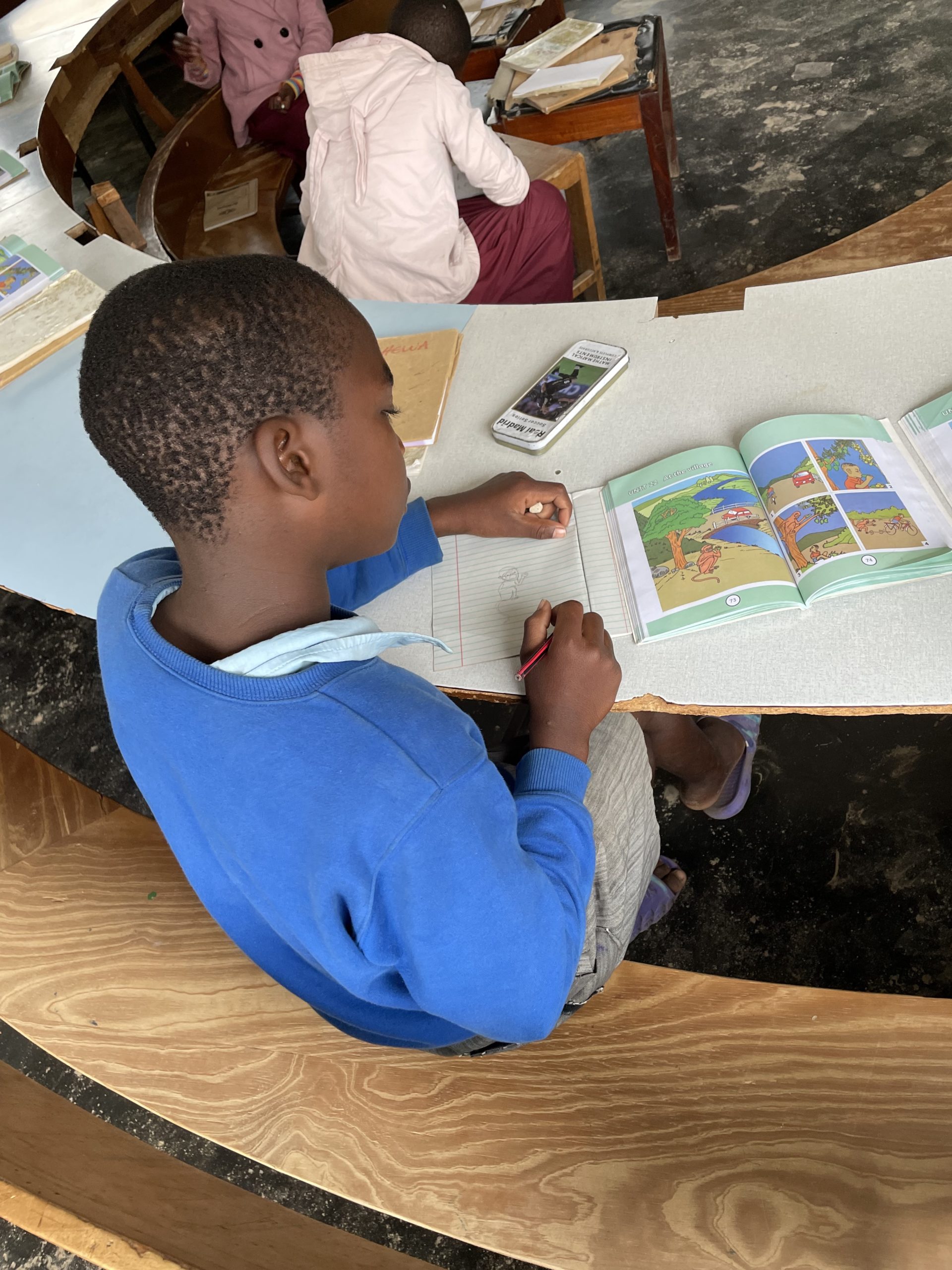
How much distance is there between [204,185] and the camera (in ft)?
11.3

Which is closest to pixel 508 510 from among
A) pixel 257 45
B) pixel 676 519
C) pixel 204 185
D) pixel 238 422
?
pixel 676 519

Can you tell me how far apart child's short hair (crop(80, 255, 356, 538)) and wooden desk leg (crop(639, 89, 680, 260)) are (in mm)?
2461

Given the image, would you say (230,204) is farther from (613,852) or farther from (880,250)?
(613,852)

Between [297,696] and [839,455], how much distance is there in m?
0.80

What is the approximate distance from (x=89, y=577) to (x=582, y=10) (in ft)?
15.3

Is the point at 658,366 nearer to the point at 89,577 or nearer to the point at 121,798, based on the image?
the point at 89,577

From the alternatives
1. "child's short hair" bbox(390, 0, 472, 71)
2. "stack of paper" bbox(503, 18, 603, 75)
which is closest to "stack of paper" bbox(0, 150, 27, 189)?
"child's short hair" bbox(390, 0, 472, 71)

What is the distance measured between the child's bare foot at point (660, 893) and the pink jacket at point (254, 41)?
3259 mm

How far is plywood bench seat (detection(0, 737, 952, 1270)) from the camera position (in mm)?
981

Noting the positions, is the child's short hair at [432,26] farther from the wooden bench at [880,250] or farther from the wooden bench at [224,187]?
the wooden bench at [880,250]

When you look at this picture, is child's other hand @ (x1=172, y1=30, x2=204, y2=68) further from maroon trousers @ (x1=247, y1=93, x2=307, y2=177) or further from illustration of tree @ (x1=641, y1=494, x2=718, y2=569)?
illustration of tree @ (x1=641, y1=494, x2=718, y2=569)

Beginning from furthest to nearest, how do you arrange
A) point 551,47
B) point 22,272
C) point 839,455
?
point 551,47 → point 22,272 → point 839,455

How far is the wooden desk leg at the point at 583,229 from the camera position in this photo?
2.81 metres

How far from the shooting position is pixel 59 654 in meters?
2.88
